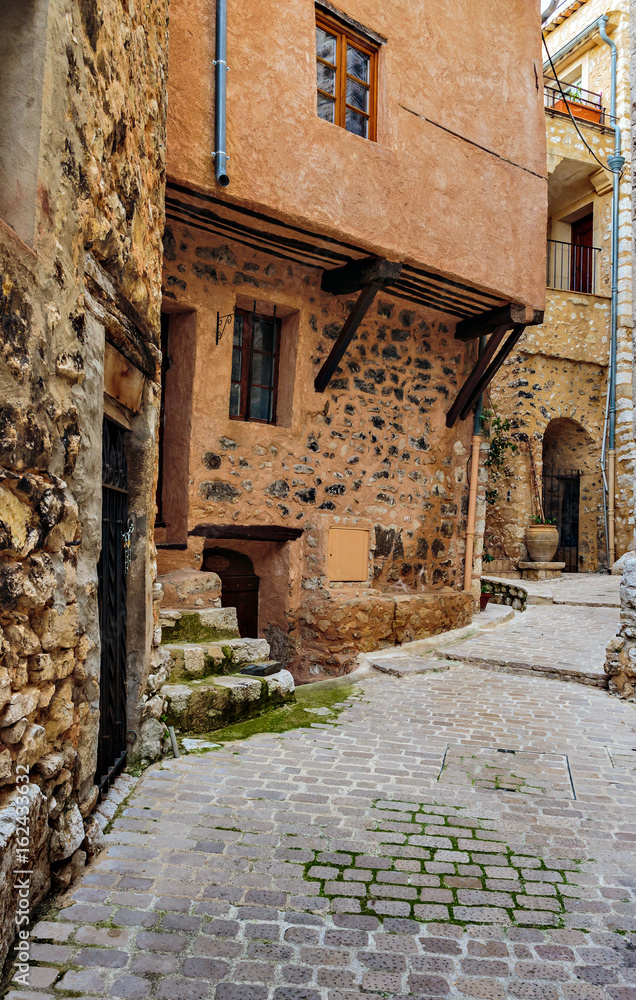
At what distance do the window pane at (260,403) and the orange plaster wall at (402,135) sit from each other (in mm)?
1752

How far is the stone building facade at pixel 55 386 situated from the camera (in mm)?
2010

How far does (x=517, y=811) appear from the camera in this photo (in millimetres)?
3455

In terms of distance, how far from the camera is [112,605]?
335 cm

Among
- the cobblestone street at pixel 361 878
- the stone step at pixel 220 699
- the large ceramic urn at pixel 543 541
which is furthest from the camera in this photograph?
the large ceramic urn at pixel 543 541

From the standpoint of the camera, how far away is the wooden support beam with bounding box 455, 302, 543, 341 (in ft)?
26.1

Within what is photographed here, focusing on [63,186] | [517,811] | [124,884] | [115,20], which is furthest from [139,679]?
[115,20]

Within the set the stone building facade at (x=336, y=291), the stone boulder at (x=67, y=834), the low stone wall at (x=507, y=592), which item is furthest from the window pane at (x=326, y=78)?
the low stone wall at (x=507, y=592)

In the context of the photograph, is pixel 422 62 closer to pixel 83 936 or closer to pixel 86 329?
pixel 86 329

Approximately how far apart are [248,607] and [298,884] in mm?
4922

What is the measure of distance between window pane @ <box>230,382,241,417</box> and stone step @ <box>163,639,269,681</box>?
2.55 meters

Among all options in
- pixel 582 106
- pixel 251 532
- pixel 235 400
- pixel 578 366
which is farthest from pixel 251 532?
pixel 582 106

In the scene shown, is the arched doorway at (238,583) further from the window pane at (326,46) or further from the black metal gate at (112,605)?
the window pane at (326,46)

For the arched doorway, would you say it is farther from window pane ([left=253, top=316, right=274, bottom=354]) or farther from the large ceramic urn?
the large ceramic urn

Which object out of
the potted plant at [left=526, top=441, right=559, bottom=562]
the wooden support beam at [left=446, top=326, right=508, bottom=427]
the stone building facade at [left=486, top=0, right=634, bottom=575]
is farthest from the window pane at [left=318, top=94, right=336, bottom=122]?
the potted plant at [left=526, top=441, right=559, bottom=562]
